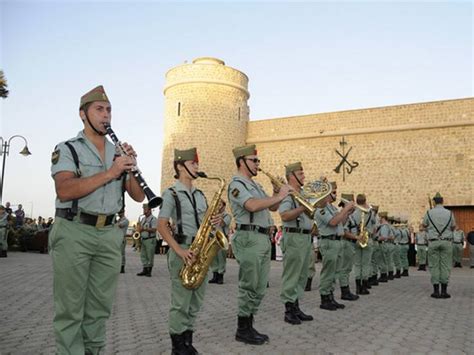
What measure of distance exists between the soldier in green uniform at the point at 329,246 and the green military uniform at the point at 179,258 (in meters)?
3.20

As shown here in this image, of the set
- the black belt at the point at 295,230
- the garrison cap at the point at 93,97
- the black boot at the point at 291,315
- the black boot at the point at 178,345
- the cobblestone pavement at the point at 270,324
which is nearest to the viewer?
the garrison cap at the point at 93,97

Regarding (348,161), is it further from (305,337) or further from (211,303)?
(305,337)

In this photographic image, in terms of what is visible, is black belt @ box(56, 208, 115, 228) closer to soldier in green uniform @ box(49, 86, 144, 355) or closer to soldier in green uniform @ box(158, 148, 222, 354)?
soldier in green uniform @ box(49, 86, 144, 355)

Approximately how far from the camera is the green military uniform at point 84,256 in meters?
3.09

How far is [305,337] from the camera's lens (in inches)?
210

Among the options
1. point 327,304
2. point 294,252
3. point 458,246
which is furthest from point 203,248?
point 458,246

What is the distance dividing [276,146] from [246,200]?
76.6 feet

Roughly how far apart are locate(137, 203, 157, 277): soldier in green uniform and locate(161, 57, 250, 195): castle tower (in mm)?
14703

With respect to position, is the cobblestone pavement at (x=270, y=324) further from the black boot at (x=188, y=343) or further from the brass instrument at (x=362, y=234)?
the brass instrument at (x=362, y=234)

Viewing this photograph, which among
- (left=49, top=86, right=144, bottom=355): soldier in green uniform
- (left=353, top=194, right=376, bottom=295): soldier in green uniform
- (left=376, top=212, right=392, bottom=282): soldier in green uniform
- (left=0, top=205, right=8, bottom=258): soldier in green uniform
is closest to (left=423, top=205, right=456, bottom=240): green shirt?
(left=353, top=194, right=376, bottom=295): soldier in green uniform

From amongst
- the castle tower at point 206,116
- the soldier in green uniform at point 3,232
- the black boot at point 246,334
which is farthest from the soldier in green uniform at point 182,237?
the castle tower at point 206,116

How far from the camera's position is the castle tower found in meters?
27.7

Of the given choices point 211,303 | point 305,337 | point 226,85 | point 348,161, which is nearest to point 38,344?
point 305,337

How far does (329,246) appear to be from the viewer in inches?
306
